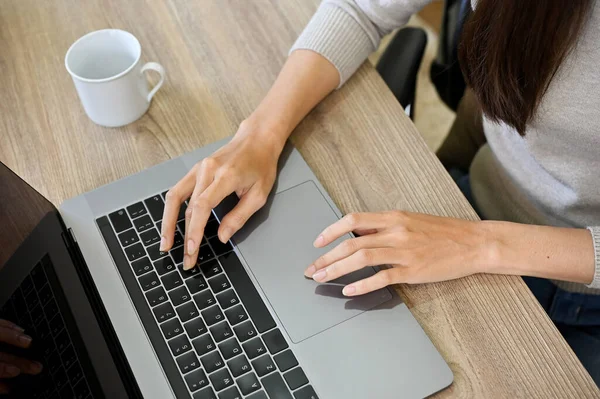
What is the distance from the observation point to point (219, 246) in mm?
763

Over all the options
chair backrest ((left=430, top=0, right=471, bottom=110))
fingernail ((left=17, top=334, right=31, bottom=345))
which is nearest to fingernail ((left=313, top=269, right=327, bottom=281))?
fingernail ((left=17, top=334, right=31, bottom=345))

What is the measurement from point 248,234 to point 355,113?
0.24 metres

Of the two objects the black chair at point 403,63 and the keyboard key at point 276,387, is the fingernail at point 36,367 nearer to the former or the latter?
the keyboard key at point 276,387

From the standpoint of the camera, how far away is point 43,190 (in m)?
0.80

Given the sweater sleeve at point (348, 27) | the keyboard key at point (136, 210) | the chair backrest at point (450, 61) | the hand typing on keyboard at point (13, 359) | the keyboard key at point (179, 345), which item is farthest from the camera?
the chair backrest at point (450, 61)

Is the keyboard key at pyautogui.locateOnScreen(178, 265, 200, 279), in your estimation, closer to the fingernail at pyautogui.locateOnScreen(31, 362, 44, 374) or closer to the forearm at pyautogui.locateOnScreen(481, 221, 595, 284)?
the fingernail at pyautogui.locateOnScreen(31, 362, 44, 374)

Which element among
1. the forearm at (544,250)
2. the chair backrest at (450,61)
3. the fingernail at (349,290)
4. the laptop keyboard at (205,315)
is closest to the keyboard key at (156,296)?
the laptop keyboard at (205,315)

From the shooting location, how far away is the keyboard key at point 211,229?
0.78m

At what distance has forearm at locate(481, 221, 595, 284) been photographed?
740 mm

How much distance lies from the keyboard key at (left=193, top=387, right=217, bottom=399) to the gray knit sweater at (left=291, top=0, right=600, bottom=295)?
0.47m

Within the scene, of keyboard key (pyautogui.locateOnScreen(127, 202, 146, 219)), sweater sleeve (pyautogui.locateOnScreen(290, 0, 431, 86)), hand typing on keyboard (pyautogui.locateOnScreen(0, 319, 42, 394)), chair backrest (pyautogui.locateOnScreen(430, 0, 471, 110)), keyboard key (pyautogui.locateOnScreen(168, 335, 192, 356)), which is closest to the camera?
hand typing on keyboard (pyautogui.locateOnScreen(0, 319, 42, 394))

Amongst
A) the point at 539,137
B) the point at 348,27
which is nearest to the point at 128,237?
the point at 348,27

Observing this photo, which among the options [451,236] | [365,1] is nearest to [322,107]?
[365,1]

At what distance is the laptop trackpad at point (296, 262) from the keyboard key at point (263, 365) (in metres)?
0.04
